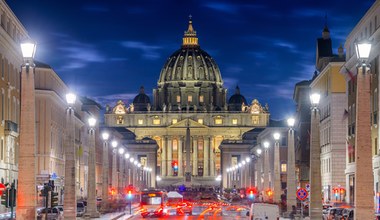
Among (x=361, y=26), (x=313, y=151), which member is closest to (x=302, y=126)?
(x=361, y=26)

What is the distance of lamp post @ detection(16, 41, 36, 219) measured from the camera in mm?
30969

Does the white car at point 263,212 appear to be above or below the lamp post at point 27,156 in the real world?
below

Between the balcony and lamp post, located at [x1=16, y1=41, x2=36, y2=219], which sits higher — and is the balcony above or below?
above

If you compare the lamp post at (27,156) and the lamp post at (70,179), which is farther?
the lamp post at (70,179)

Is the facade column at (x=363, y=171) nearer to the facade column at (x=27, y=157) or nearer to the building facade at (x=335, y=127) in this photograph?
the facade column at (x=27, y=157)

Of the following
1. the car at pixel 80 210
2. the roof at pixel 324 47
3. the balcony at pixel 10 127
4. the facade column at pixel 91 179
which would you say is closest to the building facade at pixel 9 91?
the balcony at pixel 10 127

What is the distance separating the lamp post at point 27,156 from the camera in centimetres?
3097

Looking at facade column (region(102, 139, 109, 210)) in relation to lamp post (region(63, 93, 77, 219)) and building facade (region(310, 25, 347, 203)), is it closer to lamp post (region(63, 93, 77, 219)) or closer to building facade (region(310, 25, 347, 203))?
building facade (region(310, 25, 347, 203))

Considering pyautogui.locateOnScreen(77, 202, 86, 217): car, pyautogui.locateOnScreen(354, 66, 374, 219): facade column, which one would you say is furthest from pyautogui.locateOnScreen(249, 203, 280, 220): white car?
pyautogui.locateOnScreen(77, 202, 86, 217): car

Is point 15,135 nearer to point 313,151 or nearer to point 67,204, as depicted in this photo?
point 67,204

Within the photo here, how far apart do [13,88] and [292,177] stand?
22.9 metres

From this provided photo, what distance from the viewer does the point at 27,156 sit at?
103 feet

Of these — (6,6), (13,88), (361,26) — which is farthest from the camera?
(361,26)

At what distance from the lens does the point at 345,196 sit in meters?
88.5
